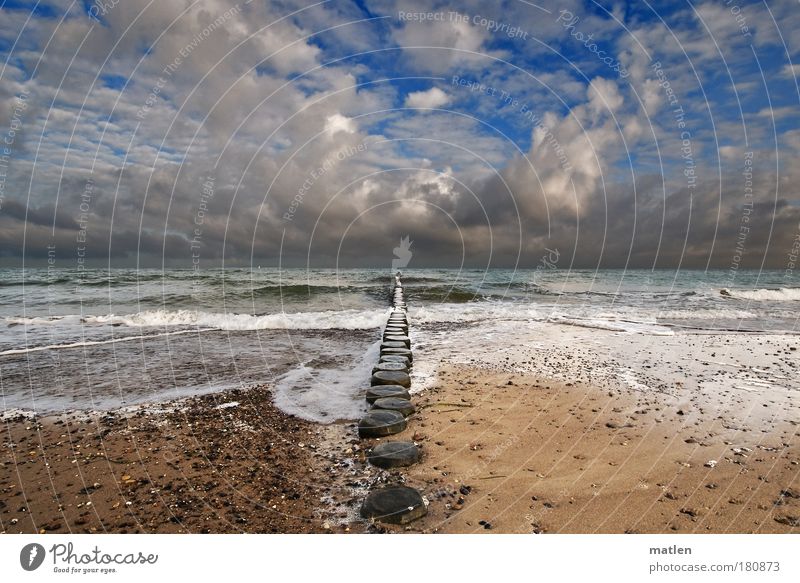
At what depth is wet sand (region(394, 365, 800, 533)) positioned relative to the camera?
3992 millimetres

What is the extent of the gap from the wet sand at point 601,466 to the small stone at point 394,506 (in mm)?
109

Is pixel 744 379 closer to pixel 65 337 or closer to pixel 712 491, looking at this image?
pixel 712 491

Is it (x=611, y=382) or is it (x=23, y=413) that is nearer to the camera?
(x=23, y=413)

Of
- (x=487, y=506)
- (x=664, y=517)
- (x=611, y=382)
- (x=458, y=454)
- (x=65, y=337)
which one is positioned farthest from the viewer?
(x=65, y=337)

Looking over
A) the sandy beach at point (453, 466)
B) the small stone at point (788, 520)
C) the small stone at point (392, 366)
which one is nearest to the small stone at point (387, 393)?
the sandy beach at point (453, 466)

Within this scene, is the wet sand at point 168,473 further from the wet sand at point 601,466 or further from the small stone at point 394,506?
the wet sand at point 601,466

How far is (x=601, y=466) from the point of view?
16.6 feet

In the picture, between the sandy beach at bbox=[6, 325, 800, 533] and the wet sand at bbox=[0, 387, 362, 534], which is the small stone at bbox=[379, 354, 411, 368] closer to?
the sandy beach at bbox=[6, 325, 800, 533]

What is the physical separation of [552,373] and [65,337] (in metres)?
17.4

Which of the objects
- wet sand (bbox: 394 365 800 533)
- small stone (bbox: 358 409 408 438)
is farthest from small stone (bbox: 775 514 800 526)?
small stone (bbox: 358 409 408 438)

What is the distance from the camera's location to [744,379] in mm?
8945
